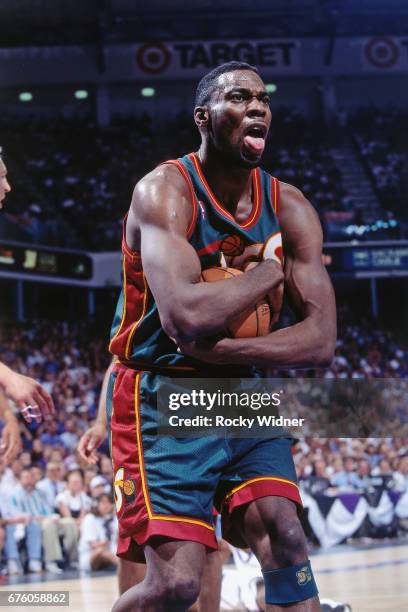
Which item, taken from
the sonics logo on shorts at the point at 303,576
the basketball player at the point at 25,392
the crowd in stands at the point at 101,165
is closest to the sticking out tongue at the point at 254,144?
the basketball player at the point at 25,392

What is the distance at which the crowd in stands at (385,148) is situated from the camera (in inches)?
635

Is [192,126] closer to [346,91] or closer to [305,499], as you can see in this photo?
[346,91]

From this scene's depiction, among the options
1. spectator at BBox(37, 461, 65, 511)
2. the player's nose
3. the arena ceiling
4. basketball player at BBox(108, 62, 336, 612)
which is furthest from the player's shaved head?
the arena ceiling

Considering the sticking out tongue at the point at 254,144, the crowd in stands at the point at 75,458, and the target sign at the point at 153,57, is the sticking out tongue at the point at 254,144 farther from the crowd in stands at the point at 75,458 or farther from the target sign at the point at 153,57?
the target sign at the point at 153,57

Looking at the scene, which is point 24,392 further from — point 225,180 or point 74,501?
point 74,501

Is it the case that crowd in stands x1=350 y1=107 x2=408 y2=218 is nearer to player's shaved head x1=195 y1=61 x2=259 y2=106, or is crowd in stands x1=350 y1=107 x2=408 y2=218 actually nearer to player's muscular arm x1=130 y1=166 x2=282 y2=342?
player's shaved head x1=195 y1=61 x2=259 y2=106

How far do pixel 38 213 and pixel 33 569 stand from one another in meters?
7.42

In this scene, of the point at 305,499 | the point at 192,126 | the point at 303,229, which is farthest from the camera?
the point at 192,126

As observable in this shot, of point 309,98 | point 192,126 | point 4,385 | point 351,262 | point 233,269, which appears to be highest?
point 309,98

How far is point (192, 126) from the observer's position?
17.5 meters

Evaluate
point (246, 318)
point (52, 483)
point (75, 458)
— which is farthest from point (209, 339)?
point (75, 458)

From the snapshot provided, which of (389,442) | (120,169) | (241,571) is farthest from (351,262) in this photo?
(241,571)

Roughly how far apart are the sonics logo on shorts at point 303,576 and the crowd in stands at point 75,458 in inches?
203

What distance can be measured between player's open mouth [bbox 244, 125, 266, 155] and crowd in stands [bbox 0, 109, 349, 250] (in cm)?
1026
